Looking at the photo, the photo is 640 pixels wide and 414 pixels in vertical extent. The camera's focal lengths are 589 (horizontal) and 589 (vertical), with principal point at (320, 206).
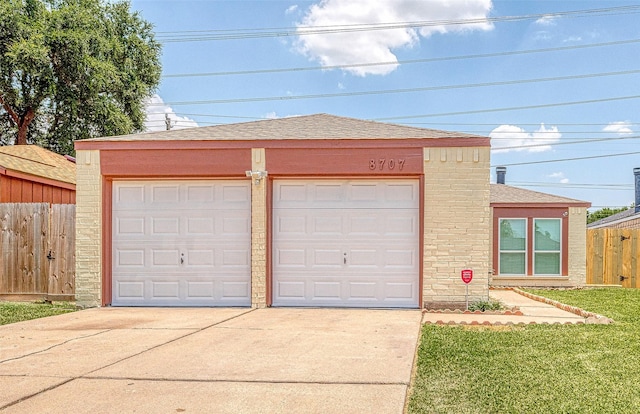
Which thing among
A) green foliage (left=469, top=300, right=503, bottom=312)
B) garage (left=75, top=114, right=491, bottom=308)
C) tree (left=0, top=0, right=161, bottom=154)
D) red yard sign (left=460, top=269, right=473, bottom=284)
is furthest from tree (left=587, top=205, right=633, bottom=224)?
red yard sign (left=460, top=269, right=473, bottom=284)

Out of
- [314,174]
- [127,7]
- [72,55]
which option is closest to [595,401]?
[314,174]

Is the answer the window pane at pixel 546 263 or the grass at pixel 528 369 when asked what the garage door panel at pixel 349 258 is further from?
the window pane at pixel 546 263

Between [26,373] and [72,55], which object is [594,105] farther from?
[26,373]

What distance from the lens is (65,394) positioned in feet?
15.3

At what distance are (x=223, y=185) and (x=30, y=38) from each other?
1679 centimetres

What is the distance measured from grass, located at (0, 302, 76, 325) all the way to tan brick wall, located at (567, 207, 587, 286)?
1302cm

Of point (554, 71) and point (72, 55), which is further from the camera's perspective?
point (554, 71)

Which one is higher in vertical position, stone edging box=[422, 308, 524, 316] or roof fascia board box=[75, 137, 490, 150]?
roof fascia board box=[75, 137, 490, 150]

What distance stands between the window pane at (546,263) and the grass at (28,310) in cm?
1228

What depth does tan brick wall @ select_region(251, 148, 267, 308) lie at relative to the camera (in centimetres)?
1030

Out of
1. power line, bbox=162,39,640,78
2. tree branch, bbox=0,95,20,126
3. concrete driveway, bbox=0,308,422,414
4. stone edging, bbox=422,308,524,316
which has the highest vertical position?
power line, bbox=162,39,640,78

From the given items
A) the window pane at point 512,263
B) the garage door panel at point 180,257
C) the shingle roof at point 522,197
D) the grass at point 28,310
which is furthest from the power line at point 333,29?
the grass at point 28,310

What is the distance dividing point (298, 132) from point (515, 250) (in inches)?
349

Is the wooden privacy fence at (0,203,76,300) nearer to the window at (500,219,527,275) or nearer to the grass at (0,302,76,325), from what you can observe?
the grass at (0,302,76,325)
